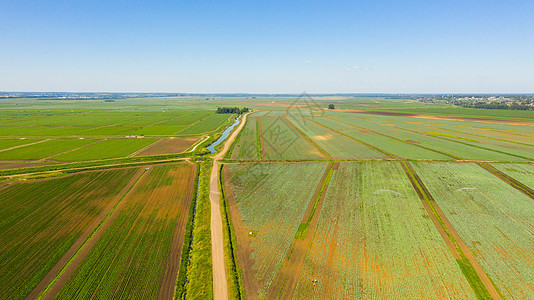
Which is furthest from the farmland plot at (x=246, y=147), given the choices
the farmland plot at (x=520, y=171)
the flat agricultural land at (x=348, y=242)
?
the farmland plot at (x=520, y=171)

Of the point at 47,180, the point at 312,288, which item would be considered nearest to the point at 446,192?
the point at 312,288

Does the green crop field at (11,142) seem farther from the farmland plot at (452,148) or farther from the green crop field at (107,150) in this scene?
the farmland plot at (452,148)

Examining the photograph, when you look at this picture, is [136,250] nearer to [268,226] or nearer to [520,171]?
[268,226]

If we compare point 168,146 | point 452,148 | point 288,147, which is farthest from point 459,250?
point 168,146

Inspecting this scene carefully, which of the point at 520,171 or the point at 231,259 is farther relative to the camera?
the point at 520,171

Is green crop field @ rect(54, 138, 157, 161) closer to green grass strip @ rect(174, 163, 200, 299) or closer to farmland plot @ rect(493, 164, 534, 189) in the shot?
green grass strip @ rect(174, 163, 200, 299)

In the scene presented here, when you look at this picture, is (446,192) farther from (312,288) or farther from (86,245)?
(86,245)
